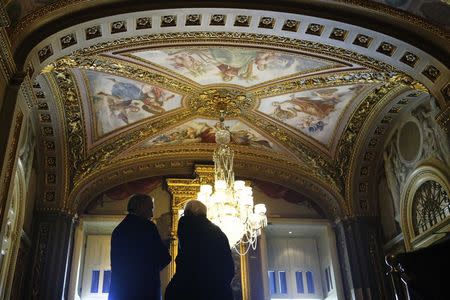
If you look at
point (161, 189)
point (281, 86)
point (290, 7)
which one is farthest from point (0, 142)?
point (161, 189)

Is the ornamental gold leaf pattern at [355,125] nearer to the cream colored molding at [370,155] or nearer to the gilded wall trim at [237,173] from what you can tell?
the cream colored molding at [370,155]

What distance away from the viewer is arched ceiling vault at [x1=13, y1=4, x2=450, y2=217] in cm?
711

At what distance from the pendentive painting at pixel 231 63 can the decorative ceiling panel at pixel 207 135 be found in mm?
1653

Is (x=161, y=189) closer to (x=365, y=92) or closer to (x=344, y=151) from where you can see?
(x=344, y=151)

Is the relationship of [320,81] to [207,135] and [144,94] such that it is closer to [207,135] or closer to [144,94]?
[207,135]

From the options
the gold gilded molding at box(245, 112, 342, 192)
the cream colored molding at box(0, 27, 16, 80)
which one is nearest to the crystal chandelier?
the gold gilded molding at box(245, 112, 342, 192)

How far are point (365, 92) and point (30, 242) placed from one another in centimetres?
753

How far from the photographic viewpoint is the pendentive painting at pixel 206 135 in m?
10.8

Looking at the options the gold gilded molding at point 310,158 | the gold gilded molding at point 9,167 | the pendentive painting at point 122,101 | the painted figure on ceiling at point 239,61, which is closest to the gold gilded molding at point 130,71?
the pendentive painting at point 122,101

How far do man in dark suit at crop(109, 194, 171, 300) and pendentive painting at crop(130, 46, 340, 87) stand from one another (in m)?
4.85

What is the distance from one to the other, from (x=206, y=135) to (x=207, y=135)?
0.02 meters

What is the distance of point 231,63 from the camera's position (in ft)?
28.6

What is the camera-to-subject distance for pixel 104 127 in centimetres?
1027

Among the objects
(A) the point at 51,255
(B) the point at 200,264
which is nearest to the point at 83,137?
(A) the point at 51,255
